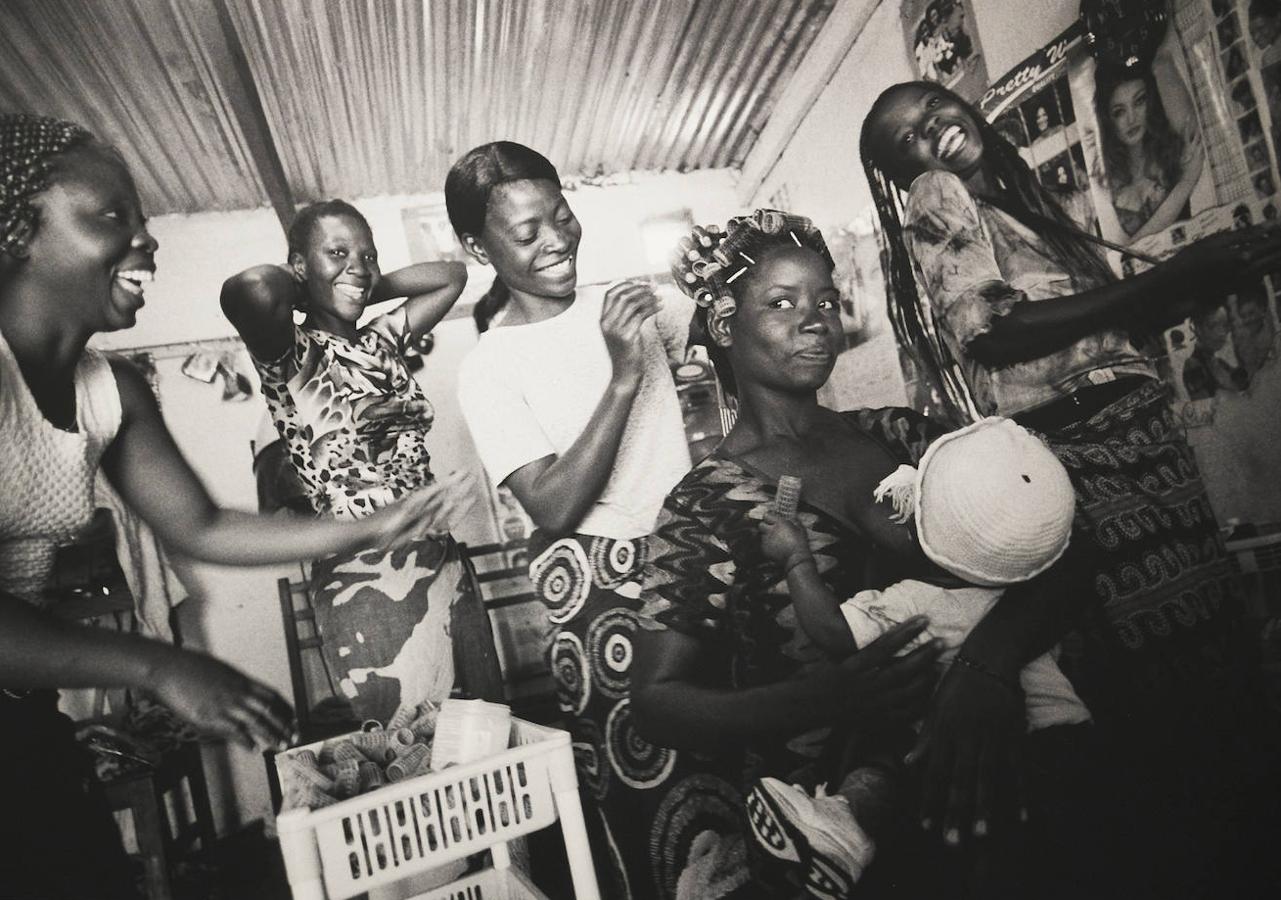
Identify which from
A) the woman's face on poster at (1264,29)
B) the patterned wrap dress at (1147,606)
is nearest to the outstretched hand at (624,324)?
the patterned wrap dress at (1147,606)

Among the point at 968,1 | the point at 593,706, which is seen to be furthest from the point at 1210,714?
the point at 968,1

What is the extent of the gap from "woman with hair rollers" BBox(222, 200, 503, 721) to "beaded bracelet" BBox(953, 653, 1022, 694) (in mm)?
1032

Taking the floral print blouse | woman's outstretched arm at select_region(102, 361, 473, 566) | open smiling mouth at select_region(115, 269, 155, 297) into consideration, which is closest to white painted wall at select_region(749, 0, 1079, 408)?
the floral print blouse

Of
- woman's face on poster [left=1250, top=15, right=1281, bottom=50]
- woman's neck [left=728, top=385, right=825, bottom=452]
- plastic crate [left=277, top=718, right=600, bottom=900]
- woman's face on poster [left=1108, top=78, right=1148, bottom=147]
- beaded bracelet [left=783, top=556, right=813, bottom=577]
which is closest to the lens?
plastic crate [left=277, top=718, right=600, bottom=900]

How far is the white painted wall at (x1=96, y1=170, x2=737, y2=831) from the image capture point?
156 cm

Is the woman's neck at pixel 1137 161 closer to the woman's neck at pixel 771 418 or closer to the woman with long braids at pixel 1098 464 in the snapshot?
the woman with long braids at pixel 1098 464

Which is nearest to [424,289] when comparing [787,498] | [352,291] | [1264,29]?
[352,291]

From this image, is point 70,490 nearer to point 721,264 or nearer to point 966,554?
point 721,264

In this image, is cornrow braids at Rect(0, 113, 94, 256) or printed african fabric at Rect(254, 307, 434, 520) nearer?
cornrow braids at Rect(0, 113, 94, 256)

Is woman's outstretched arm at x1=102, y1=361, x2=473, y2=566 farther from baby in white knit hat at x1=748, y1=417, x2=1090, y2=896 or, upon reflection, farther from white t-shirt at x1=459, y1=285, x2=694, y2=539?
baby in white knit hat at x1=748, y1=417, x2=1090, y2=896

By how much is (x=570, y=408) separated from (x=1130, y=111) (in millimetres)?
1385

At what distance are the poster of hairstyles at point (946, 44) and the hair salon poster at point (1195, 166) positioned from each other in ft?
0.35

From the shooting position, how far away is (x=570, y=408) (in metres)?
1.87

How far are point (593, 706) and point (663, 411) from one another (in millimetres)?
702
